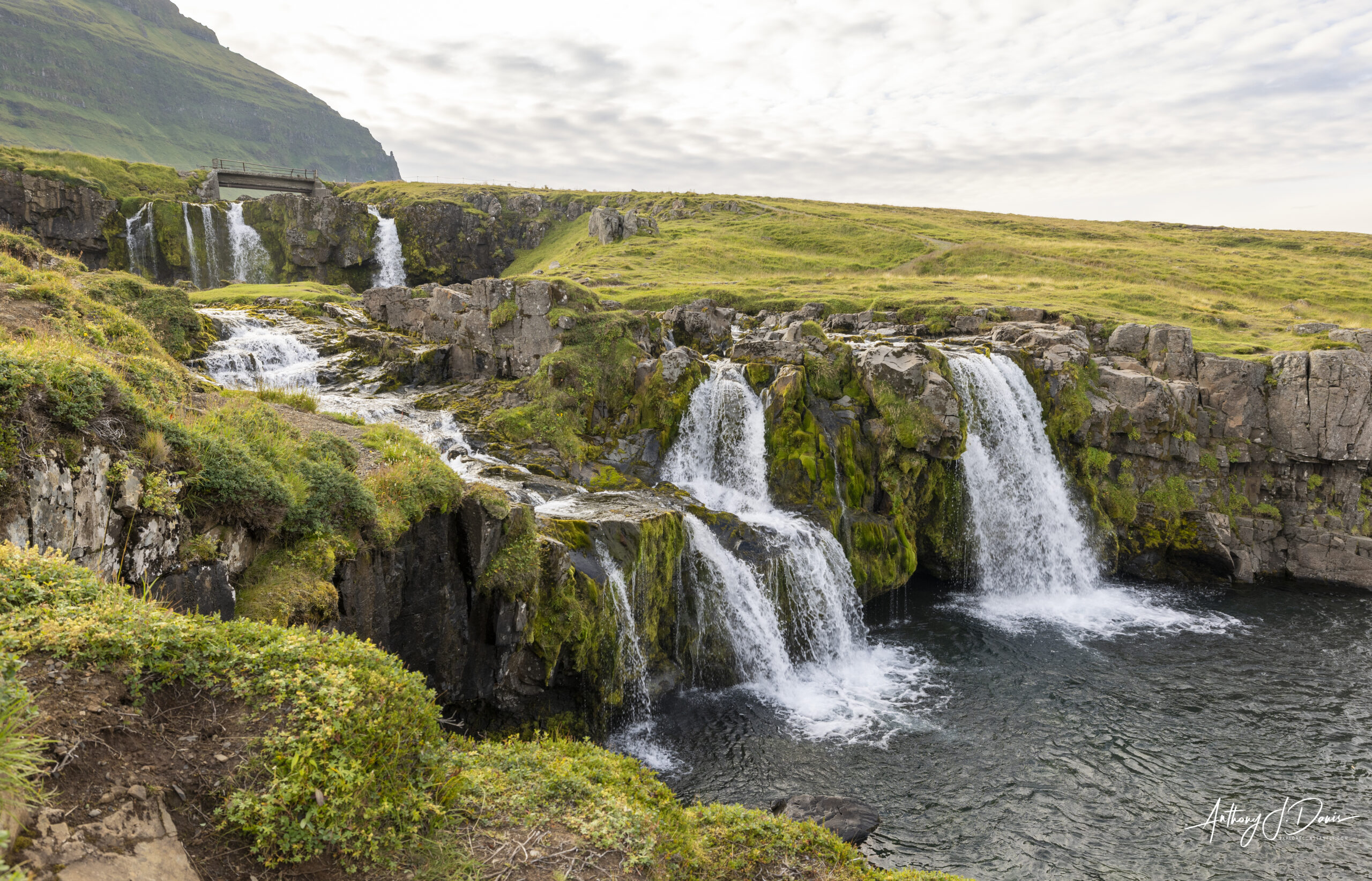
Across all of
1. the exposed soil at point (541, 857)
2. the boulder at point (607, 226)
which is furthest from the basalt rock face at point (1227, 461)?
the boulder at point (607, 226)

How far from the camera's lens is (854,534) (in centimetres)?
2541

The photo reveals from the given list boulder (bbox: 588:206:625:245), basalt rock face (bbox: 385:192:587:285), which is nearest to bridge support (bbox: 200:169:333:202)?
basalt rock face (bbox: 385:192:587:285)

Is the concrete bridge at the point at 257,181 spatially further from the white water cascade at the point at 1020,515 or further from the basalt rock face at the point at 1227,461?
the basalt rock face at the point at 1227,461

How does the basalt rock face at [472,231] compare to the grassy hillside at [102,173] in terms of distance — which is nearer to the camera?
the grassy hillside at [102,173]

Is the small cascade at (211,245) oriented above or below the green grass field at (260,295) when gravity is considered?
above

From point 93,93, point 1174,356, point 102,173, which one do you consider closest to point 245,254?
point 102,173

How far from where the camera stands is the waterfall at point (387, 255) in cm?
6475

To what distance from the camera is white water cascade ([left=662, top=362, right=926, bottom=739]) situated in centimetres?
1886

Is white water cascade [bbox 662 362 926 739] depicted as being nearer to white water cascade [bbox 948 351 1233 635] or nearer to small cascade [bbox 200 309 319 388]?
white water cascade [bbox 948 351 1233 635]

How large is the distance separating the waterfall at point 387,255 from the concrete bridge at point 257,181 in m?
5.55

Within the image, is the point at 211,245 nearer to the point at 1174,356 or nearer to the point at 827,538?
the point at 827,538

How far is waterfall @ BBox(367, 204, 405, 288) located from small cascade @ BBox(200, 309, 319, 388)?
36.3m

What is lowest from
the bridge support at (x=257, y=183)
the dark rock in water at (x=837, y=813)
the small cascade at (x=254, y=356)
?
the dark rock in water at (x=837, y=813)

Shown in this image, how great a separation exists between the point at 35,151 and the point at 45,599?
2477 inches
